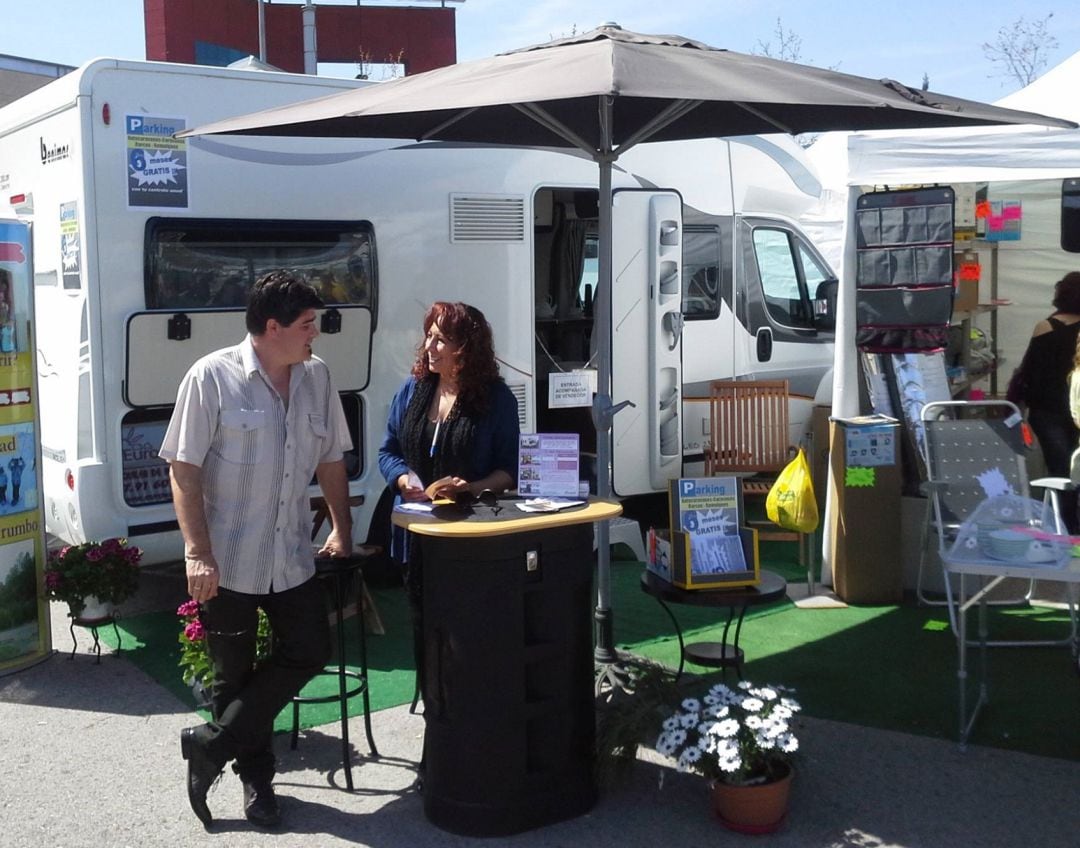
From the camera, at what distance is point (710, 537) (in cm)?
419

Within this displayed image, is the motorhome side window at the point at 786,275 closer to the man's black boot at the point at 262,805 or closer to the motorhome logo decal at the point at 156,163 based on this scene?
the motorhome logo decal at the point at 156,163

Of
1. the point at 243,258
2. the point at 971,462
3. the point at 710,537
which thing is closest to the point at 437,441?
the point at 710,537

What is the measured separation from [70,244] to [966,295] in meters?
5.10

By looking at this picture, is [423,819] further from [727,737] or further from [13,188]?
[13,188]

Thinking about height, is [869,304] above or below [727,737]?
above

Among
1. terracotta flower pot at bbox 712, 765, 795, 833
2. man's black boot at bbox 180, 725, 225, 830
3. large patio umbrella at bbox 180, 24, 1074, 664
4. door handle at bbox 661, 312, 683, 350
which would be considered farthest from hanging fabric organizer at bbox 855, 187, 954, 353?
man's black boot at bbox 180, 725, 225, 830

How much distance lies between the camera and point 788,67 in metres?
4.05

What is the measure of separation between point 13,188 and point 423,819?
13.0 feet

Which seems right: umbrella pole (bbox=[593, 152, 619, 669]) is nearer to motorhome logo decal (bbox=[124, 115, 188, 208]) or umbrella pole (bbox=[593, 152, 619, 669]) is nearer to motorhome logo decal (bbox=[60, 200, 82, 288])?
motorhome logo decal (bbox=[124, 115, 188, 208])

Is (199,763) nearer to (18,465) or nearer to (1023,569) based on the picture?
(18,465)

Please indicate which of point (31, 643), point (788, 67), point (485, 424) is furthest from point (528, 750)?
point (31, 643)

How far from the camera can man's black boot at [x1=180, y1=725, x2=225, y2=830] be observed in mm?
3600

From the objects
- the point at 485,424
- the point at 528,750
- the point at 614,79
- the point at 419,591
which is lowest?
the point at 528,750

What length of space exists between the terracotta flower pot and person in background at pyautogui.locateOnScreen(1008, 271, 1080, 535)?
3503 millimetres
